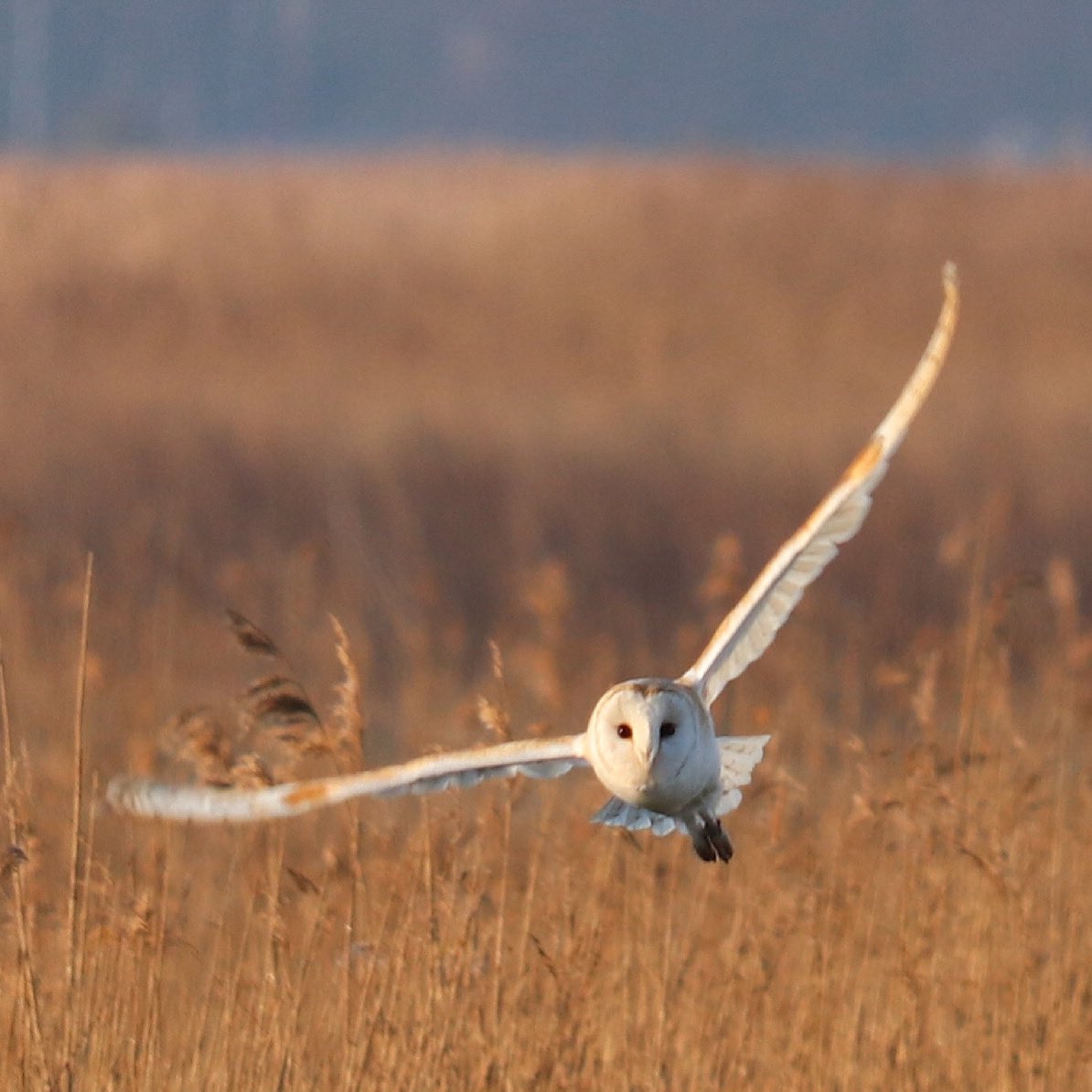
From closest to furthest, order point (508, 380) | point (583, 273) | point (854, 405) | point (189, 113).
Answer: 1. point (854, 405)
2. point (508, 380)
3. point (583, 273)
4. point (189, 113)

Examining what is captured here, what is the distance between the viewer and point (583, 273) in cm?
2161

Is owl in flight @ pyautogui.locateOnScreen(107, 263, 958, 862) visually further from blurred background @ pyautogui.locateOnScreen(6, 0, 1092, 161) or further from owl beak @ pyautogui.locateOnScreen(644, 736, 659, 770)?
blurred background @ pyautogui.locateOnScreen(6, 0, 1092, 161)

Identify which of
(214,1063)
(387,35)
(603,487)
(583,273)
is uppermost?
(387,35)

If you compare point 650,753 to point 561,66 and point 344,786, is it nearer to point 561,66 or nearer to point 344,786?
point 344,786

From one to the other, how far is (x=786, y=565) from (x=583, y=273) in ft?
58.6

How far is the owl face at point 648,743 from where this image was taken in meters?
3.53

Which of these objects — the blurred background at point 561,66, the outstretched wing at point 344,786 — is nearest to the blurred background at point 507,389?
the outstretched wing at point 344,786

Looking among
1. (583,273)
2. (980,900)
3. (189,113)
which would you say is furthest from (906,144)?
(980,900)

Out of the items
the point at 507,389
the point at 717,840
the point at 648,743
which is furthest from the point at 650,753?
the point at 507,389

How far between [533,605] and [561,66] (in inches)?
4518

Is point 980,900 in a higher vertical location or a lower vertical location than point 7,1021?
higher

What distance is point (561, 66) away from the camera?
119m

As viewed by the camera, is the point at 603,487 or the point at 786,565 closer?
the point at 786,565

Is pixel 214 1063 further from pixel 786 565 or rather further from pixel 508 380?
pixel 508 380
